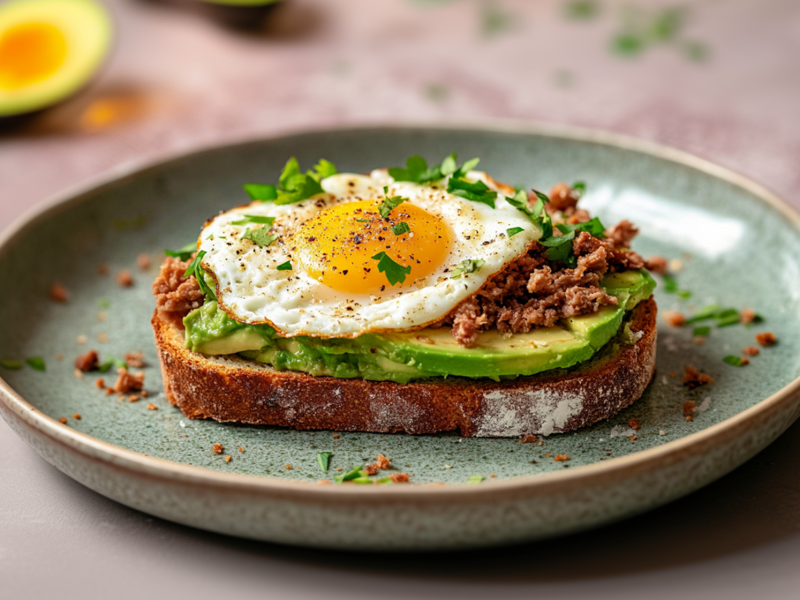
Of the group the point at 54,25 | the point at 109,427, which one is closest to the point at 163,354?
the point at 109,427

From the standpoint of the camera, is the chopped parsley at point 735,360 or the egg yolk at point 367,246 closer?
the egg yolk at point 367,246

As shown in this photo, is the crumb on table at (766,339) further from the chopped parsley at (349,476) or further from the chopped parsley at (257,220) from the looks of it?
the chopped parsley at (257,220)

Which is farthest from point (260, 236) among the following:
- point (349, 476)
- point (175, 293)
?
point (349, 476)

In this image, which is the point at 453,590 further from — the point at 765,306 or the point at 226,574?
the point at 765,306

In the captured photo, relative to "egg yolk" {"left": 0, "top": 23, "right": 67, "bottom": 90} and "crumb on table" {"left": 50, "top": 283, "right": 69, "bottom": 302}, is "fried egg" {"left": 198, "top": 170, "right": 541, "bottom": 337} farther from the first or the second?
"egg yolk" {"left": 0, "top": 23, "right": 67, "bottom": 90}

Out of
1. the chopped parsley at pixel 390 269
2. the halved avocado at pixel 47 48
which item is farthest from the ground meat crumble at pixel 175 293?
the halved avocado at pixel 47 48

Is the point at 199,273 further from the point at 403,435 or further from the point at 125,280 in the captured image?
the point at 125,280
